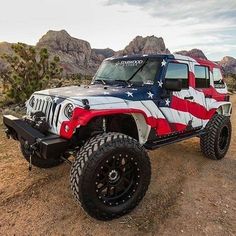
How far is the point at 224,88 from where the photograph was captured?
7.23 m

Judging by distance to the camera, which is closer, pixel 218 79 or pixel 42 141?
pixel 42 141

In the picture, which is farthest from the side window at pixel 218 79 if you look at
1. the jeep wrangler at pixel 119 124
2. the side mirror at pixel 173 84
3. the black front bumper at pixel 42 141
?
the black front bumper at pixel 42 141

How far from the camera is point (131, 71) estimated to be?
5.36 meters

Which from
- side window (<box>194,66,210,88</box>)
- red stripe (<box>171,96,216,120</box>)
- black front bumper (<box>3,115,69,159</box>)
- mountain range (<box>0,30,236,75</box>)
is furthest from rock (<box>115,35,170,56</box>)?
black front bumper (<box>3,115,69,159</box>)

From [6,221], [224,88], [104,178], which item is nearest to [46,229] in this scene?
[6,221]

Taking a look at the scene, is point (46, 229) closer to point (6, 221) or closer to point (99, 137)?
point (6, 221)

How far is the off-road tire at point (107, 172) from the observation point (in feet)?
12.2

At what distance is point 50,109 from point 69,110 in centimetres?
52

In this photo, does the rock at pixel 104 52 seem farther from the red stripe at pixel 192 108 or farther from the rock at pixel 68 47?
the red stripe at pixel 192 108

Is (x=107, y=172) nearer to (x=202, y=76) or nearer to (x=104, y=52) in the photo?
(x=202, y=76)

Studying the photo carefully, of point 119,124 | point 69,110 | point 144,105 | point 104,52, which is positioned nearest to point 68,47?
point 104,52

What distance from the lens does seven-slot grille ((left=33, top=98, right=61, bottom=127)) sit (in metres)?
4.19

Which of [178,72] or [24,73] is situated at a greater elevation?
[178,72]

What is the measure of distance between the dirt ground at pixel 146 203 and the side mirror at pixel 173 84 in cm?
174
